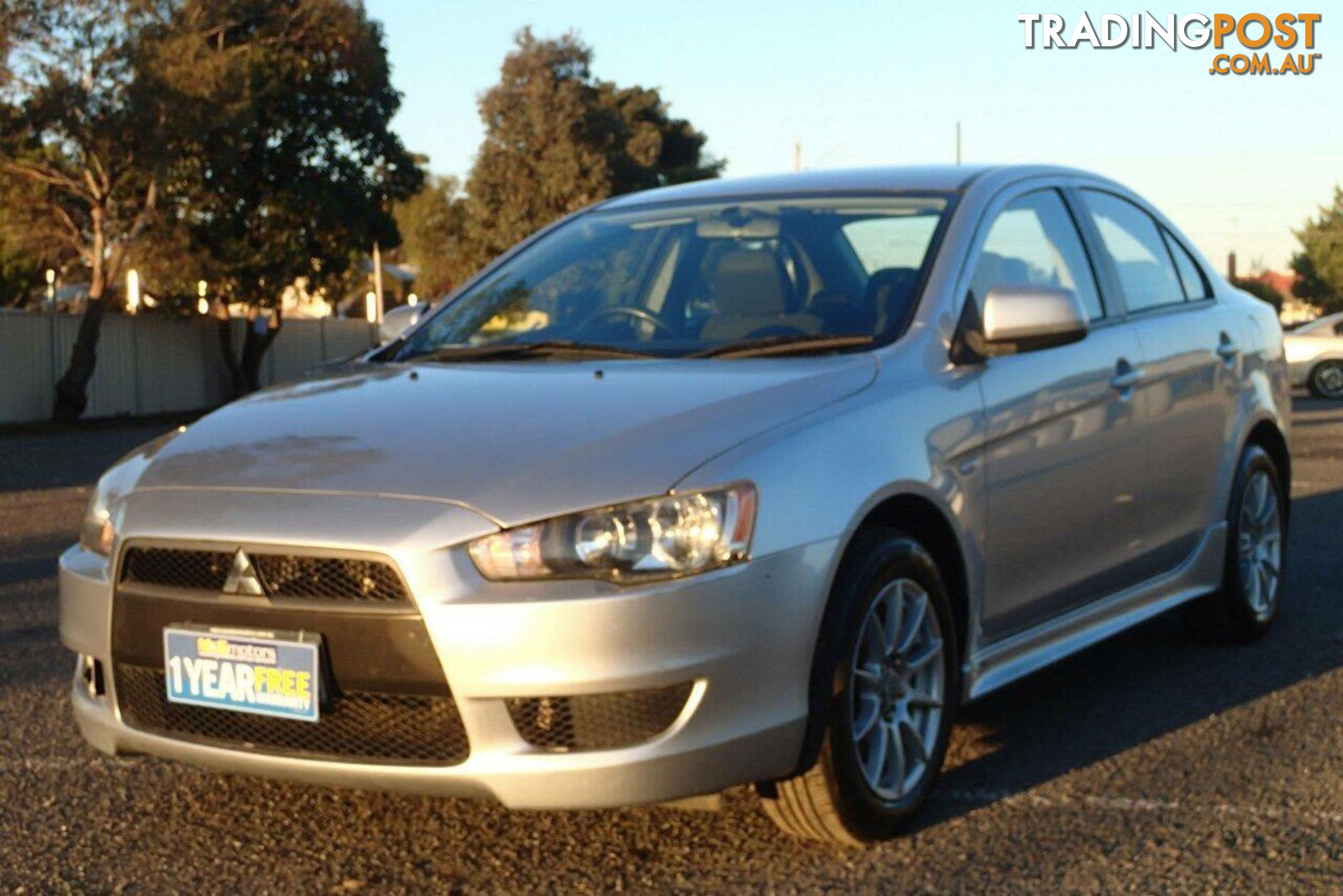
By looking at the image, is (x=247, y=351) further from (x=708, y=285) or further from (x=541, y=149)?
(x=708, y=285)

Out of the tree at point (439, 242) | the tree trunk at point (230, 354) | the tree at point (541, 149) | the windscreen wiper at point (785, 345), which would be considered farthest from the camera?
the tree at point (439, 242)

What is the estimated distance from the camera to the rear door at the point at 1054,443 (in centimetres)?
467

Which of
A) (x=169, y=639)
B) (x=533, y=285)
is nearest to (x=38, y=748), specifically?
(x=169, y=639)

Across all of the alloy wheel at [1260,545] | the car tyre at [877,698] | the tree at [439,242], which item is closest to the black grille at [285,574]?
the car tyre at [877,698]

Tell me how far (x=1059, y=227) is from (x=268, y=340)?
3109 cm

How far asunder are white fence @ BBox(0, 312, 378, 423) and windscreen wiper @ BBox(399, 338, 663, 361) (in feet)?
62.9

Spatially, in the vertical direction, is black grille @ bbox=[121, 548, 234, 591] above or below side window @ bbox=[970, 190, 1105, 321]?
below

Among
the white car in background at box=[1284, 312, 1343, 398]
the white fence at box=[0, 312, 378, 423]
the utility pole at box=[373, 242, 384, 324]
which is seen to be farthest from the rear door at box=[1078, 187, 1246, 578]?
the utility pole at box=[373, 242, 384, 324]

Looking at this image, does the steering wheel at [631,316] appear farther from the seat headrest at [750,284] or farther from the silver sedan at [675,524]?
the seat headrest at [750,284]

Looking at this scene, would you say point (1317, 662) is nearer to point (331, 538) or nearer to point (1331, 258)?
point (331, 538)

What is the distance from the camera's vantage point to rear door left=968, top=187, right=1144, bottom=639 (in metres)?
4.67

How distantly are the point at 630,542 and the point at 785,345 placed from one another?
1098 millimetres

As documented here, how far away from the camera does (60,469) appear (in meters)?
17.1

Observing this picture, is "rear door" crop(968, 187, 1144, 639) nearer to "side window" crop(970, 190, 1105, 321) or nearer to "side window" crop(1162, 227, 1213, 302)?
"side window" crop(970, 190, 1105, 321)
